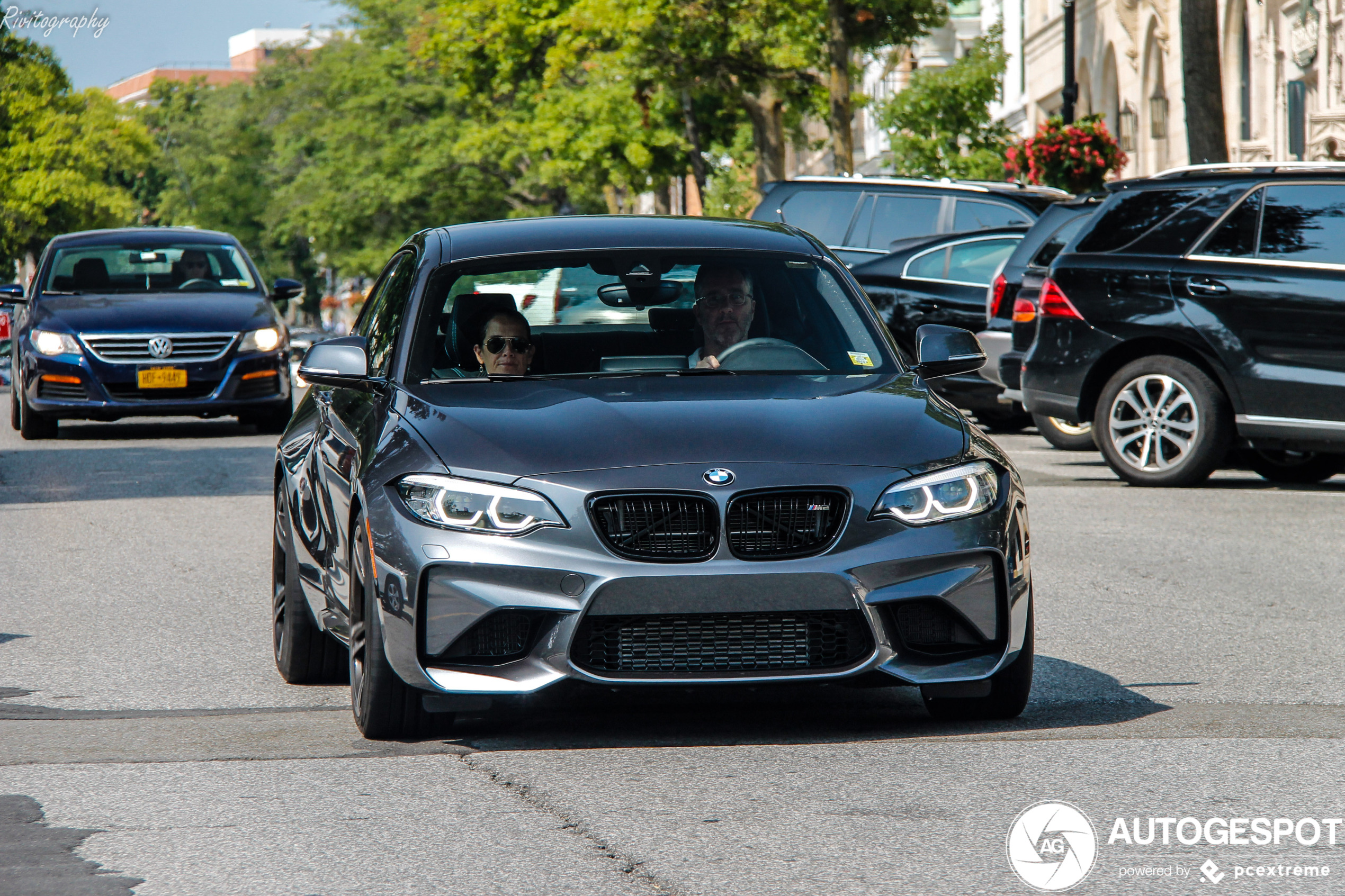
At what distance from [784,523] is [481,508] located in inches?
30.7

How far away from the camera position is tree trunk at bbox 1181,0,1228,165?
2125cm

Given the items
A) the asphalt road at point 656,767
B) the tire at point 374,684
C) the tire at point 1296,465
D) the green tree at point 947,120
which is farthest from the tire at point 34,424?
the green tree at point 947,120

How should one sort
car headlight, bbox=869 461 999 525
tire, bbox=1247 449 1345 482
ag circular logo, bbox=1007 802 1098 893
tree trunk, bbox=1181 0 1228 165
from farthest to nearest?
tree trunk, bbox=1181 0 1228 165 < tire, bbox=1247 449 1345 482 < car headlight, bbox=869 461 999 525 < ag circular logo, bbox=1007 802 1098 893

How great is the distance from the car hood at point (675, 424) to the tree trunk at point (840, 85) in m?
25.6

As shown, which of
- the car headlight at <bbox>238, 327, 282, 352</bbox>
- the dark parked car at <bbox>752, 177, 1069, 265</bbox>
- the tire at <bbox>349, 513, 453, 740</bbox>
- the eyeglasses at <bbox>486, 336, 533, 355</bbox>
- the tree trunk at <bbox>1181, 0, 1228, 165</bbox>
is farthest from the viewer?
the tree trunk at <bbox>1181, 0, 1228, 165</bbox>

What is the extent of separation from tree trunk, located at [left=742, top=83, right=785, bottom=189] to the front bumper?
31.7 metres

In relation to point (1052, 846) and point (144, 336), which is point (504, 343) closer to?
point (1052, 846)

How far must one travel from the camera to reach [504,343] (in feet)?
22.0

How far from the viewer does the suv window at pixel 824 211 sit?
1961cm

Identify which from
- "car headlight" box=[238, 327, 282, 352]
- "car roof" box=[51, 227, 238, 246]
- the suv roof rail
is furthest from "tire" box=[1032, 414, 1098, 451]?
"car roof" box=[51, 227, 238, 246]

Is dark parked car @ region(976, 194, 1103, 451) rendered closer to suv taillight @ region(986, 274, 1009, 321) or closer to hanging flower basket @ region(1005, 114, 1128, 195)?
suv taillight @ region(986, 274, 1009, 321)

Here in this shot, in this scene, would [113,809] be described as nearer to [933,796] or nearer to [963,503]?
[933,796]

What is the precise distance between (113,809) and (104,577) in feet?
16.2

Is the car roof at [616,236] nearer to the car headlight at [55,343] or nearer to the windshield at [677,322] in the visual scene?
the windshield at [677,322]
